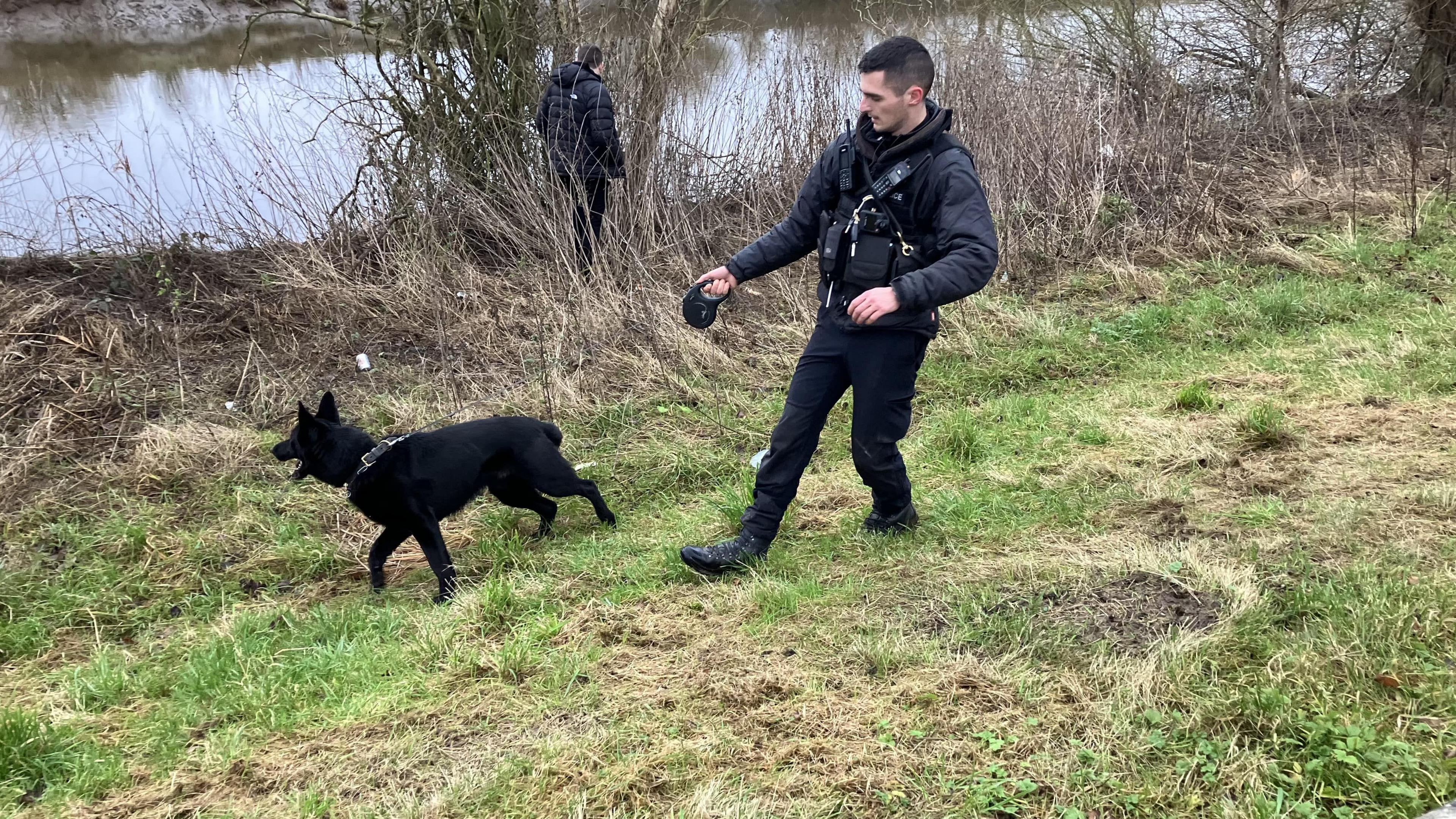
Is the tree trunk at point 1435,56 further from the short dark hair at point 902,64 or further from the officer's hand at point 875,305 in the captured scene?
the officer's hand at point 875,305

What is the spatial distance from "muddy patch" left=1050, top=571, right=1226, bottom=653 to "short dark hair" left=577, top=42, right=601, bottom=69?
581 centimetres

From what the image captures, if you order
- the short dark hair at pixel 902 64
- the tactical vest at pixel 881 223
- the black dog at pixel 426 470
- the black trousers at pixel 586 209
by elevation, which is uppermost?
the short dark hair at pixel 902 64

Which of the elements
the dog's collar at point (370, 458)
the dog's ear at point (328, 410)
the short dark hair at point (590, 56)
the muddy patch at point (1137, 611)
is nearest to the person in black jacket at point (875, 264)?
the muddy patch at point (1137, 611)

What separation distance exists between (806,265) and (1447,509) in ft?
16.6

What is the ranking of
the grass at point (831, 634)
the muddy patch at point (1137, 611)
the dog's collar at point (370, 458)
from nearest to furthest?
the grass at point (831, 634), the muddy patch at point (1137, 611), the dog's collar at point (370, 458)

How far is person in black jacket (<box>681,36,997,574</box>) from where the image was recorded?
3.10 meters

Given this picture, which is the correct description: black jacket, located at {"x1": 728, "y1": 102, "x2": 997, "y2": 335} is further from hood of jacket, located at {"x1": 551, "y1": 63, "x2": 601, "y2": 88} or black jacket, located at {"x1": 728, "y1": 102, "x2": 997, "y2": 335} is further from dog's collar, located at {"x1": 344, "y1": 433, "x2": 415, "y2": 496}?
hood of jacket, located at {"x1": 551, "y1": 63, "x2": 601, "y2": 88}

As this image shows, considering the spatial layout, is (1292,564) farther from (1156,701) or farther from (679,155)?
(679,155)

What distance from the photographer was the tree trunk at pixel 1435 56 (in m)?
11.0

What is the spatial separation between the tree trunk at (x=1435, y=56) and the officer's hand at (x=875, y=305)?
11.6 meters

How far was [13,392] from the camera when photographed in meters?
5.43

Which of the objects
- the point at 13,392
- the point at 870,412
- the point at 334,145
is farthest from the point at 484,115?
the point at 870,412

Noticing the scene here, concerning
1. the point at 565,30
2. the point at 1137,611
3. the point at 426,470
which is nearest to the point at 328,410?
the point at 426,470

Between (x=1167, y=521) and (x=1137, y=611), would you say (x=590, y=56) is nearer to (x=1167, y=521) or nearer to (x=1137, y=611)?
(x=1167, y=521)
